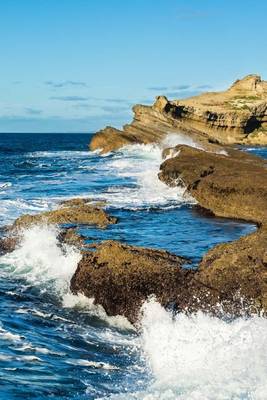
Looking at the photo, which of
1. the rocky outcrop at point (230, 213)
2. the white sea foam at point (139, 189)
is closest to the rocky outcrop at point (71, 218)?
the white sea foam at point (139, 189)

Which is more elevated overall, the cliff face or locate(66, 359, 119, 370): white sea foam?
Answer: the cliff face

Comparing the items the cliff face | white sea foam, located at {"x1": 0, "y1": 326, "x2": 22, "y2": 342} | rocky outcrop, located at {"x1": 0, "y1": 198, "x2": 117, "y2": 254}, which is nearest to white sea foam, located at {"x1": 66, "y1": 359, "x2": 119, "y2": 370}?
white sea foam, located at {"x1": 0, "y1": 326, "x2": 22, "y2": 342}

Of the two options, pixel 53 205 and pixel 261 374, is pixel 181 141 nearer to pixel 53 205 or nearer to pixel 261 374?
pixel 53 205

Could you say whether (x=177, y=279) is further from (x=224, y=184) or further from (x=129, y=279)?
(x=224, y=184)

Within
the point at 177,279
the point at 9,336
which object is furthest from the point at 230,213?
the point at 9,336

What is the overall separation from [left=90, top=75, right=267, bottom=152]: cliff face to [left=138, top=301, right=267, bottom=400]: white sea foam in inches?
2329

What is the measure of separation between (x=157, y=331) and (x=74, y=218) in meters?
10.2

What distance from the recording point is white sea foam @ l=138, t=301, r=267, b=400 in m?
8.27

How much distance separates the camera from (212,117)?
9356 cm

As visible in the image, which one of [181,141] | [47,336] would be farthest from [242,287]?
[181,141]

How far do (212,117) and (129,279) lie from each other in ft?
274

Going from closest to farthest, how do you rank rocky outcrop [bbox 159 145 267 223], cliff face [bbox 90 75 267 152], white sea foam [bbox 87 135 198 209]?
rocky outcrop [bbox 159 145 267 223]
white sea foam [bbox 87 135 198 209]
cliff face [bbox 90 75 267 152]

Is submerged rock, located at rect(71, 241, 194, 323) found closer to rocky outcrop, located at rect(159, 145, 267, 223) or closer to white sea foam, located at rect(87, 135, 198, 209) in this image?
rocky outcrop, located at rect(159, 145, 267, 223)

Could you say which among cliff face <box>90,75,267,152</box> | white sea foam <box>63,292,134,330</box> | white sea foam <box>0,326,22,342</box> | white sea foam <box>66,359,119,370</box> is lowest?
white sea foam <box>66,359,119,370</box>
